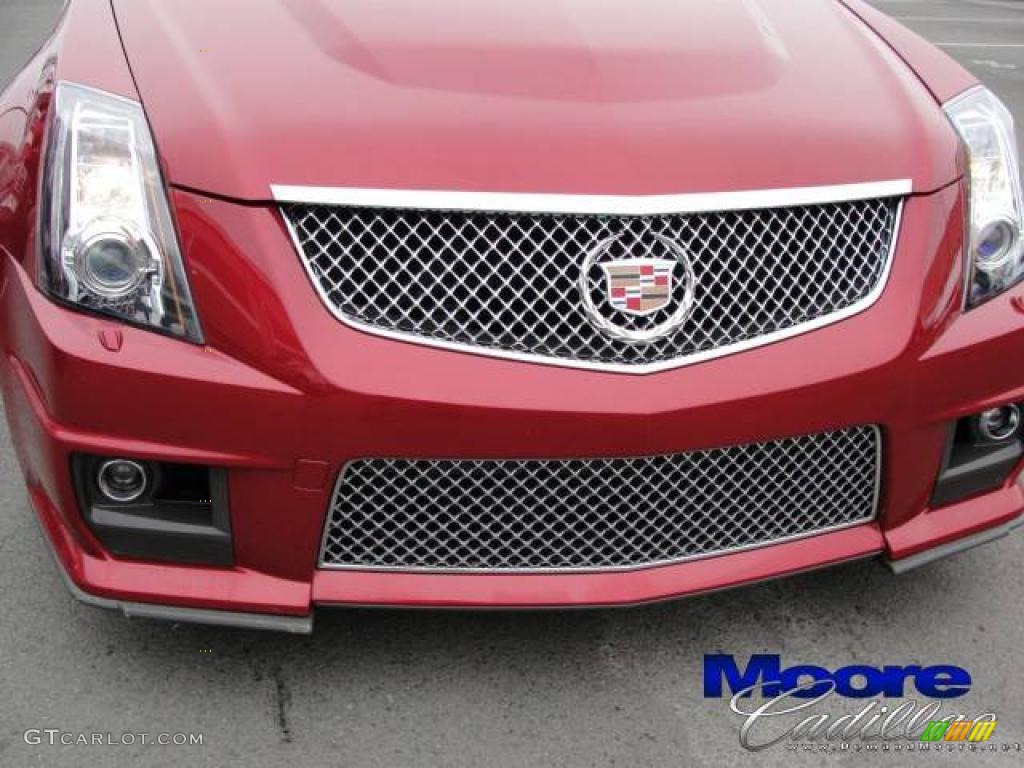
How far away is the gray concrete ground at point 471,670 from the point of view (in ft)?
8.80

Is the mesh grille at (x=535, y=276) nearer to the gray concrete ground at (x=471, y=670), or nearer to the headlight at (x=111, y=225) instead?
the headlight at (x=111, y=225)

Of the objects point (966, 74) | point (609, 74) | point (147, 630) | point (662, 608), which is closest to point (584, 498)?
point (662, 608)

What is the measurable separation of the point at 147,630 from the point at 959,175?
191 cm

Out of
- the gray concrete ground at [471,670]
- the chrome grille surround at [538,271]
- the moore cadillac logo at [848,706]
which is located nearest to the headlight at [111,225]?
the chrome grille surround at [538,271]

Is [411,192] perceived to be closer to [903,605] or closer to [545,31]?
[545,31]

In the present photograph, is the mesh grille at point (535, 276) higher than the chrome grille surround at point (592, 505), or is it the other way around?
the mesh grille at point (535, 276)

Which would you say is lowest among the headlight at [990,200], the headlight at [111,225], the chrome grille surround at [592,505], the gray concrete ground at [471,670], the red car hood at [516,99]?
the gray concrete ground at [471,670]

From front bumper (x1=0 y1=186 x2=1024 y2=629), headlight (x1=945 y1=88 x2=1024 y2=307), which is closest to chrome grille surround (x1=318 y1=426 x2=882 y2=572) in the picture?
front bumper (x1=0 y1=186 x2=1024 y2=629)

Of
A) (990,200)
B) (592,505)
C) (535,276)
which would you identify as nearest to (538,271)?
(535,276)

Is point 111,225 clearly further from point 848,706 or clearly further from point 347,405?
point 848,706

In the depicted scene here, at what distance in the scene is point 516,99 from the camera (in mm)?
2684

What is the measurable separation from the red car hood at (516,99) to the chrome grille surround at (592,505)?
503 mm

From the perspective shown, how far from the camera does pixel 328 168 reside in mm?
2506

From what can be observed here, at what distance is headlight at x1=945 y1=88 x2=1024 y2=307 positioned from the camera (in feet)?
9.69
